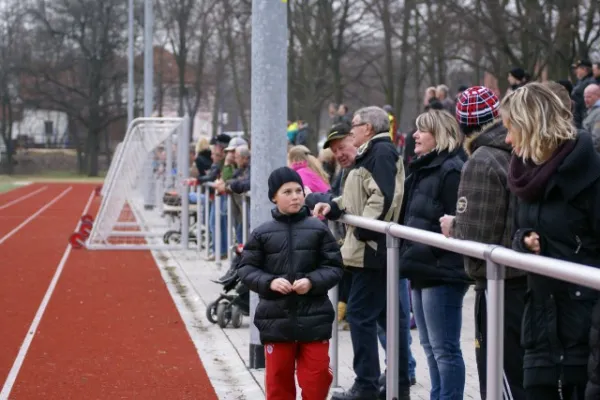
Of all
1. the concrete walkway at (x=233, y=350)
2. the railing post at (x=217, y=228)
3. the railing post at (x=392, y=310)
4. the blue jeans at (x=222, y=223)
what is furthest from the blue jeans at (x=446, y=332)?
the blue jeans at (x=222, y=223)

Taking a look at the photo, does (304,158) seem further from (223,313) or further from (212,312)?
(212,312)

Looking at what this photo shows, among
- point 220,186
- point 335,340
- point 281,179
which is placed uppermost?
point 281,179

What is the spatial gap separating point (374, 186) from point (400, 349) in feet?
3.42

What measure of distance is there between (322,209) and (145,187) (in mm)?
19435

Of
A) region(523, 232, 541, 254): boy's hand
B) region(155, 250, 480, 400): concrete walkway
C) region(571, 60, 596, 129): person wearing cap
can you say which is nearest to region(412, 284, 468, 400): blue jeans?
region(155, 250, 480, 400): concrete walkway

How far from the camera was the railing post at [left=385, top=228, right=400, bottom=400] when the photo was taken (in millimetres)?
6184

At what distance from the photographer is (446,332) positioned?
6.39 metres

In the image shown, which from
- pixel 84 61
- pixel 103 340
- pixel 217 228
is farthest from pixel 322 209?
pixel 84 61

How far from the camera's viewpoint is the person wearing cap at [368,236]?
7203mm

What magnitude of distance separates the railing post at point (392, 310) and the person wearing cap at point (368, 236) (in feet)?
2.37

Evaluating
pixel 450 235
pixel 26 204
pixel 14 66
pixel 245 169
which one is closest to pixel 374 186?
pixel 450 235

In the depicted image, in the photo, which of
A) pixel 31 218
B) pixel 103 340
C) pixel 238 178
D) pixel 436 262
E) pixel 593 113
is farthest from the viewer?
pixel 31 218

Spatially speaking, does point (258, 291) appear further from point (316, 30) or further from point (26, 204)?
point (316, 30)

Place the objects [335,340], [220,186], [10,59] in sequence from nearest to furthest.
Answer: [335,340] < [220,186] < [10,59]
